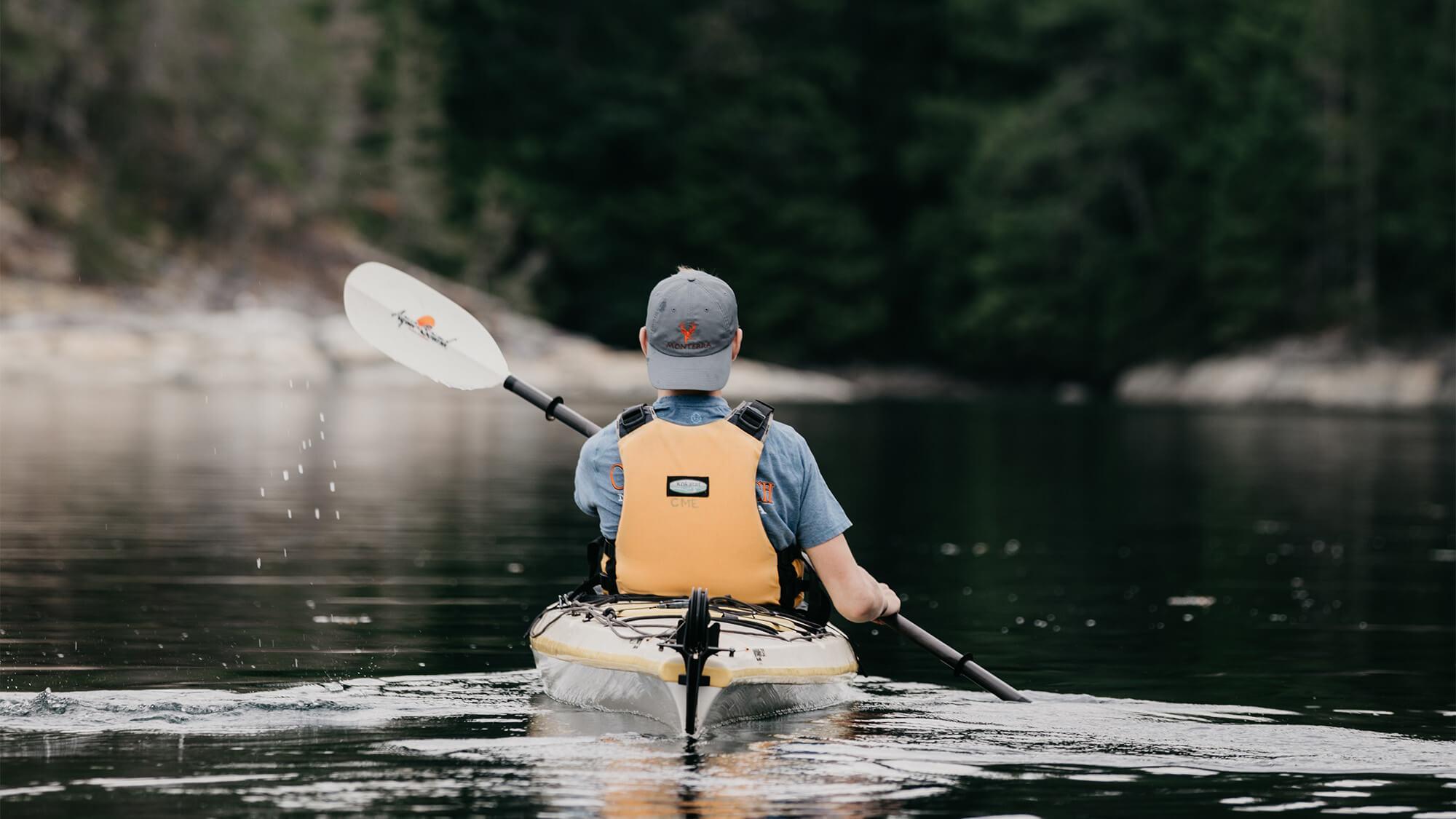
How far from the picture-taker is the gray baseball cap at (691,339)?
23.3 ft

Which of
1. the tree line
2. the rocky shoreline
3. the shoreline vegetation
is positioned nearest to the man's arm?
the shoreline vegetation

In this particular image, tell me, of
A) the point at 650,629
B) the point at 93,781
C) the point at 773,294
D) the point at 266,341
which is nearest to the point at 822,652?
the point at 650,629

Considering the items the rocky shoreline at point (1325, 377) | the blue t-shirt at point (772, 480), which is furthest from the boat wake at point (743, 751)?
the rocky shoreline at point (1325, 377)

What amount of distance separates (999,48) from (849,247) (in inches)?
301

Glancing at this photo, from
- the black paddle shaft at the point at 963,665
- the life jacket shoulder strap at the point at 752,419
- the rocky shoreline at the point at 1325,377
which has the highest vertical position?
the rocky shoreline at the point at 1325,377

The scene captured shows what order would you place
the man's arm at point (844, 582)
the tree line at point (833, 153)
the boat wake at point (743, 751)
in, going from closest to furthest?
the boat wake at point (743, 751) → the man's arm at point (844, 582) → the tree line at point (833, 153)

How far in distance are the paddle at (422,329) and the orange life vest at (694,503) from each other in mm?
2272

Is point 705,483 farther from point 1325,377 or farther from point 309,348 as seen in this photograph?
point 1325,377

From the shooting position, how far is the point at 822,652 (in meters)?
7.43

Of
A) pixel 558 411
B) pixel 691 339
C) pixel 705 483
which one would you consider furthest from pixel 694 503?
pixel 558 411

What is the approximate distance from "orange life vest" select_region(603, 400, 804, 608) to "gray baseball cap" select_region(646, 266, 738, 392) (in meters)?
0.14

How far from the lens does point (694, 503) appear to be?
7.14 metres

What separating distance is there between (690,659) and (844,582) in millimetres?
829

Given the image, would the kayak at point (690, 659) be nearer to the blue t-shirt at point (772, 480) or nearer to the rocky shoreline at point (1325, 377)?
the blue t-shirt at point (772, 480)
